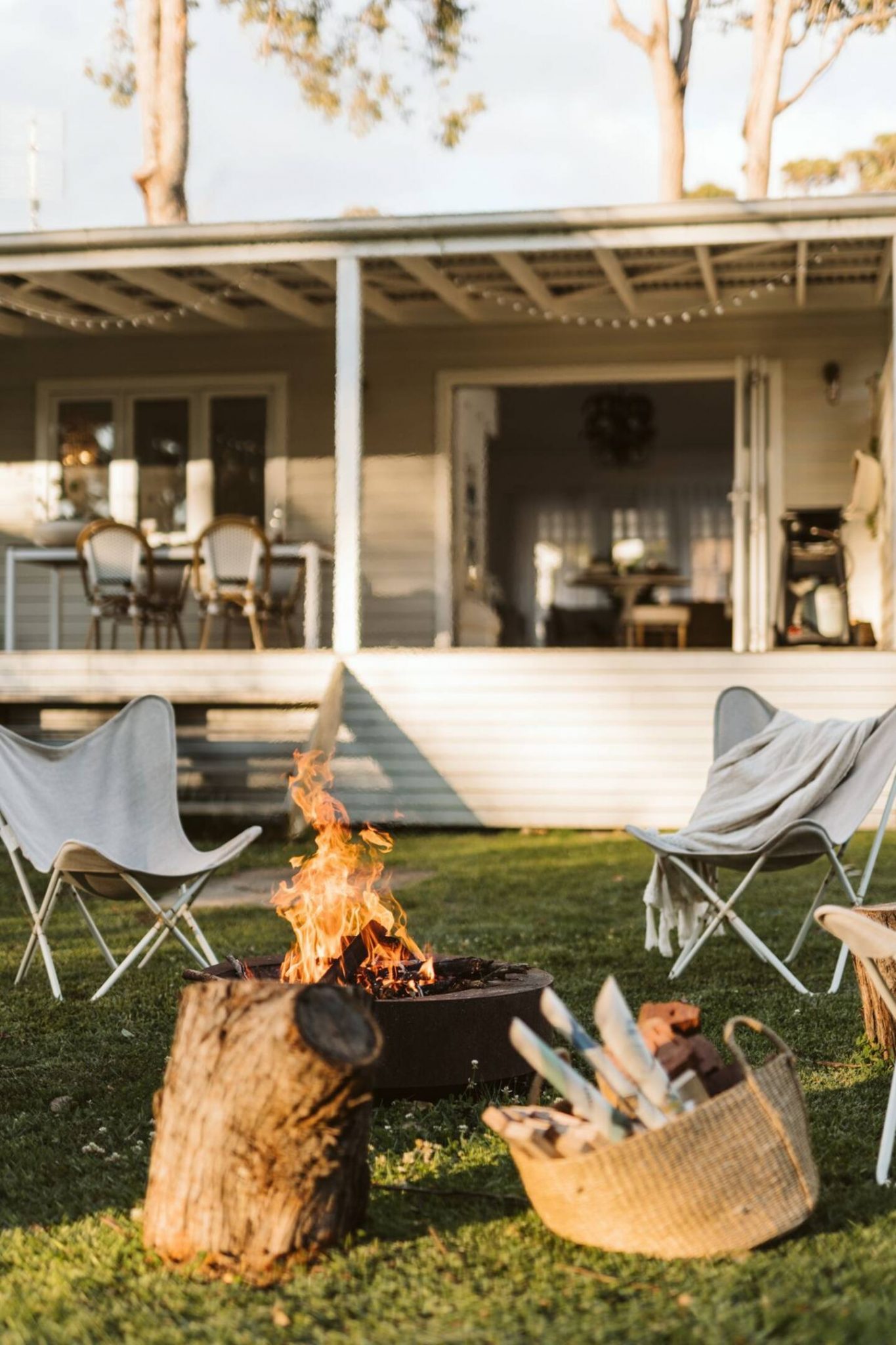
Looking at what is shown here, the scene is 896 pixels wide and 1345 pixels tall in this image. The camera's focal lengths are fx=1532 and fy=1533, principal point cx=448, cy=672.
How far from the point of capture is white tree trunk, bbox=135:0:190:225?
41.5ft

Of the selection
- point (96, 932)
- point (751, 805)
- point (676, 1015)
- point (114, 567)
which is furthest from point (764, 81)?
point (676, 1015)

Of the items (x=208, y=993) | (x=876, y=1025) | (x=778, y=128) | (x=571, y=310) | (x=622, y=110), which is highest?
(x=622, y=110)

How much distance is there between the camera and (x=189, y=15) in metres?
14.6

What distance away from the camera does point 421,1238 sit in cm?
226

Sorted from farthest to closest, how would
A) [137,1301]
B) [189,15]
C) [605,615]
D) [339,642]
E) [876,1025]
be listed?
1. [189,15]
2. [605,615]
3. [339,642]
4. [876,1025]
5. [137,1301]

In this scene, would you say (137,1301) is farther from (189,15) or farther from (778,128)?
(778,128)

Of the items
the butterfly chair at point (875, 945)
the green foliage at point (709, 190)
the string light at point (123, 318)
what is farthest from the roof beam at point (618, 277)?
the green foliage at point (709, 190)

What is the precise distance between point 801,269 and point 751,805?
4634mm

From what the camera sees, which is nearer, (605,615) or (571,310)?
(571,310)

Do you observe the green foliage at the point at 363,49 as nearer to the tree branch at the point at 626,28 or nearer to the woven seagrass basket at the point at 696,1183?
the tree branch at the point at 626,28

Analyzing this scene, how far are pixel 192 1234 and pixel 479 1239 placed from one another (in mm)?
424

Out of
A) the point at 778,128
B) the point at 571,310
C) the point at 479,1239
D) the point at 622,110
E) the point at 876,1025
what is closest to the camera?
the point at 479,1239

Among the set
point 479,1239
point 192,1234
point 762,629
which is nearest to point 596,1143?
point 479,1239

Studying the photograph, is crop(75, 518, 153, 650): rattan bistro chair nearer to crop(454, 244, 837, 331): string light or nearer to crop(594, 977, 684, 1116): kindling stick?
crop(454, 244, 837, 331): string light
